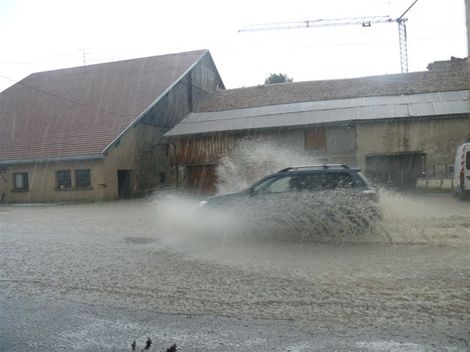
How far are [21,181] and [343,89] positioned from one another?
69.0ft

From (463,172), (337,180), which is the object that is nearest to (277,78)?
(463,172)

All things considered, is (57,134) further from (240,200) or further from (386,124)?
(240,200)

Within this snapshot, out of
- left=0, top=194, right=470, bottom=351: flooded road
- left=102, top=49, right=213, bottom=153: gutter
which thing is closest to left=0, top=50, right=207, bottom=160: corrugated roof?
left=102, top=49, right=213, bottom=153: gutter

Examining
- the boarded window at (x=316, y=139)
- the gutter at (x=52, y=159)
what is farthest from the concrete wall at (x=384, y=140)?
the gutter at (x=52, y=159)

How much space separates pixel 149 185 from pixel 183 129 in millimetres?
4307

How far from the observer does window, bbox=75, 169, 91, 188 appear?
26734mm

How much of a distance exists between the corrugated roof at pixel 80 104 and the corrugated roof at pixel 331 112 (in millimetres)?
3921

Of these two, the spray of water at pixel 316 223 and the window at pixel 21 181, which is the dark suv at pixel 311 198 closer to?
the spray of water at pixel 316 223

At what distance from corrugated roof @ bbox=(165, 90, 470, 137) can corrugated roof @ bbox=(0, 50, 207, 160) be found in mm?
3921

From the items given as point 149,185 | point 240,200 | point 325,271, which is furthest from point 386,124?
point 325,271

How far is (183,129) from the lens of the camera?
27797 mm

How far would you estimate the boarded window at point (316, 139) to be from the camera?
982 inches

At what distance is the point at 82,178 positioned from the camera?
88.4 feet

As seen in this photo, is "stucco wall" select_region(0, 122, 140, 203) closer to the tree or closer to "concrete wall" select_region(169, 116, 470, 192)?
"concrete wall" select_region(169, 116, 470, 192)
